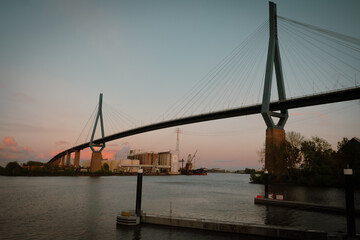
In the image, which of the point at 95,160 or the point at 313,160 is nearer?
the point at 313,160

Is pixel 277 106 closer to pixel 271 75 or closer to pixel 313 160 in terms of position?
pixel 271 75

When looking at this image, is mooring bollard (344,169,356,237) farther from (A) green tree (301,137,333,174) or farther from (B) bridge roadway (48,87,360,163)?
(A) green tree (301,137,333,174)

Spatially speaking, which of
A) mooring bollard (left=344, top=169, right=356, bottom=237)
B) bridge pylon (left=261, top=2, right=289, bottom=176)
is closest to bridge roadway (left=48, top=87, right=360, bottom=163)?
bridge pylon (left=261, top=2, right=289, bottom=176)

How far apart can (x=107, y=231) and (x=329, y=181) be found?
41.9 meters

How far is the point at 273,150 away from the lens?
42.6m

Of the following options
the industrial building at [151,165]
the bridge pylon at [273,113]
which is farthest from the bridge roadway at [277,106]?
the industrial building at [151,165]

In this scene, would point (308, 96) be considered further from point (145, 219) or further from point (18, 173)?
point (18, 173)

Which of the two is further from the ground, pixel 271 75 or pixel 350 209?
pixel 271 75

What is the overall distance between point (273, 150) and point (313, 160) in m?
11.5

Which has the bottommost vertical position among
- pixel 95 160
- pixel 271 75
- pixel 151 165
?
pixel 151 165

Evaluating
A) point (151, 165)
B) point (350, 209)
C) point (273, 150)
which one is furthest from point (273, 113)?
point (151, 165)

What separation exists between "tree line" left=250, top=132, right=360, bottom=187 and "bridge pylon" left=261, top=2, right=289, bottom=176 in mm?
1522

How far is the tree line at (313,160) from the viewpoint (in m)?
45.2

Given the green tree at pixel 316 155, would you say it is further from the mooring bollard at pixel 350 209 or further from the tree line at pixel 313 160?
the mooring bollard at pixel 350 209
